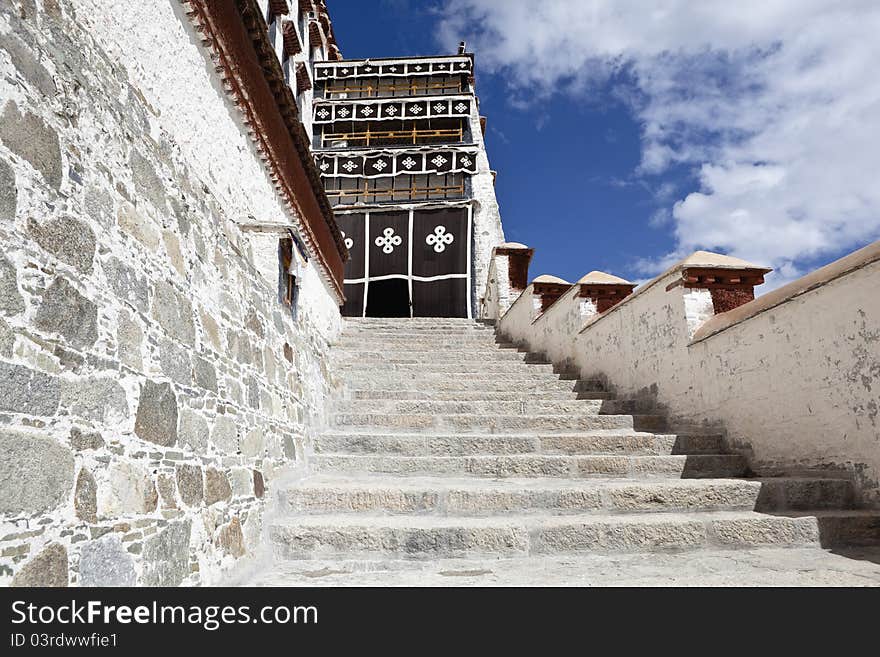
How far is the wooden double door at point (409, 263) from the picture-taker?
1573cm

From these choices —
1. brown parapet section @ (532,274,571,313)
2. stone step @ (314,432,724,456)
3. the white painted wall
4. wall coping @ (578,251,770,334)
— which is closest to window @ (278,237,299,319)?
the white painted wall

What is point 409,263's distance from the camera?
1594cm

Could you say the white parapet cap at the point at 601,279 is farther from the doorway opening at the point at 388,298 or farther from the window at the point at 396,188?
the window at the point at 396,188

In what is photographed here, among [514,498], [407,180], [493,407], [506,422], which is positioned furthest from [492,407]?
[407,180]

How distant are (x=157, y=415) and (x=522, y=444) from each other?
11.1ft

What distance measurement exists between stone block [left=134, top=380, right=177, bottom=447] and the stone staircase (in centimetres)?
137

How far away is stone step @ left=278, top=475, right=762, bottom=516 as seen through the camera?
4.02 m

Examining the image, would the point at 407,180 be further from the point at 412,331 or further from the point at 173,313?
the point at 173,313

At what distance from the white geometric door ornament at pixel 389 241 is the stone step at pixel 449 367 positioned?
8746mm

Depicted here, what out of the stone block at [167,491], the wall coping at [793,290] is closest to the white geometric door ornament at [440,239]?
the wall coping at [793,290]

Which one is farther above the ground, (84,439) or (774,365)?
(774,365)

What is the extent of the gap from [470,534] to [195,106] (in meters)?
3.38

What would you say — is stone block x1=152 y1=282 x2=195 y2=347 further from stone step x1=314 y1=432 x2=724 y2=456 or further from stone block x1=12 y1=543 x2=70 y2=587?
stone step x1=314 y1=432 x2=724 y2=456

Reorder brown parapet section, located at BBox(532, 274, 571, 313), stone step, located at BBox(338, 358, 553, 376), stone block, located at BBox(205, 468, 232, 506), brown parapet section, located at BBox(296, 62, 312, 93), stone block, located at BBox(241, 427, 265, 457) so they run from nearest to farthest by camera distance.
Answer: stone block, located at BBox(205, 468, 232, 506) < stone block, located at BBox(241, 427, 265, 457) < stone step, located at BBox(338, 358, 553, 376) < brown parapet section, located at BBox(532, 274, 571, 313) < brown parapet section, located at BBox(296, 62, 312, 93)
